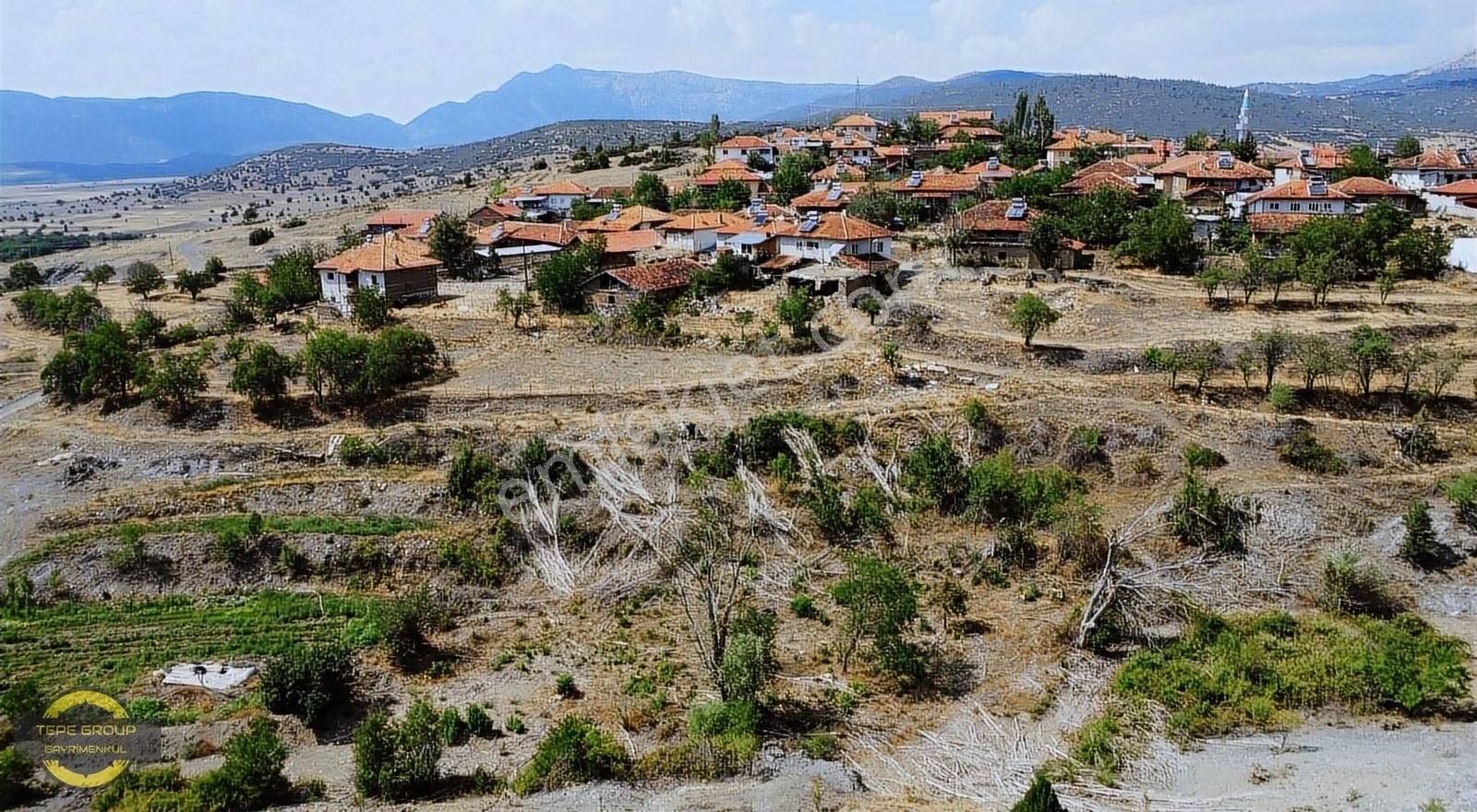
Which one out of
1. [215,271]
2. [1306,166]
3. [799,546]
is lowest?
[799,546]

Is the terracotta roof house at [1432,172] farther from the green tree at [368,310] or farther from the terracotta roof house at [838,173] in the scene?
the green tree at [368,310]

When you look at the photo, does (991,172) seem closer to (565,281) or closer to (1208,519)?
(565,281)

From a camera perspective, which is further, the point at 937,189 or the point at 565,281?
the point at 937,189

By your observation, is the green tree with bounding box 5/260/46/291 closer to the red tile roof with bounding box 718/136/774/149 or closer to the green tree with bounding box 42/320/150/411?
the green tree with bounding box 42/320/150/411

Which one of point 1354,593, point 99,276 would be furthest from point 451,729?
point 99,276

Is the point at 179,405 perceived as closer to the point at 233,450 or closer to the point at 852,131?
the point at 233,450

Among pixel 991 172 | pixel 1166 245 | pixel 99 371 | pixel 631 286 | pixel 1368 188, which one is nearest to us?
pixel 99 371

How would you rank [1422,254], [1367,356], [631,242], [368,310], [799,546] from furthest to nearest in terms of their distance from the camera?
1. [631,242]
2. [1422,254]
3. [368,310]
4. [1367,356]
5. [799,546]
